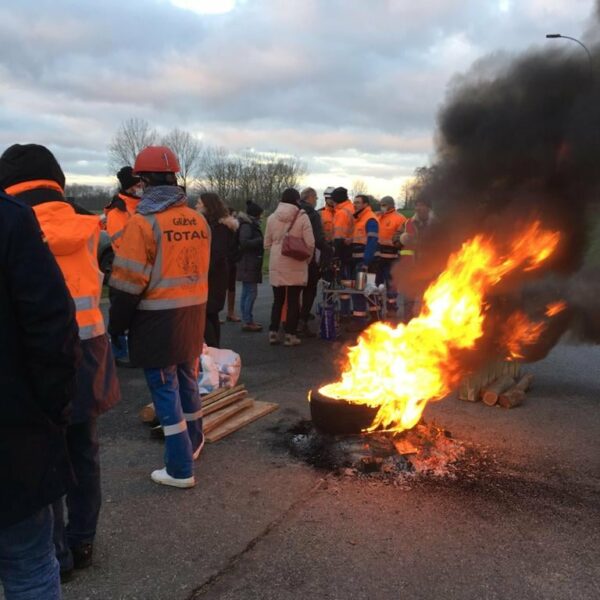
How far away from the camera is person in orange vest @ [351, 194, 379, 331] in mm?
9414

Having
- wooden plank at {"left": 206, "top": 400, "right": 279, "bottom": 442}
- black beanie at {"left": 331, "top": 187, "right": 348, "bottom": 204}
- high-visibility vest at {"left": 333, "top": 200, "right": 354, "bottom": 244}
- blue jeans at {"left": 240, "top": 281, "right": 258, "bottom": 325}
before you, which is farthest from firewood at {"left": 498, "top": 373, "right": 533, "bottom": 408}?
black beanie at {"left": 331, "top": 187, "right": 348, "bottom": 204}

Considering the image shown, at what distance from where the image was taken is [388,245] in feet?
32.2

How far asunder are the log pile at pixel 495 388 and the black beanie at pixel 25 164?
14.3 ft

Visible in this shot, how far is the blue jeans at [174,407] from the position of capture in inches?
148

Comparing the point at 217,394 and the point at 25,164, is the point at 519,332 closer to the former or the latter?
the point at 217,394

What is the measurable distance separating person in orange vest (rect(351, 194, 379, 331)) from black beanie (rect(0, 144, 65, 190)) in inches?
273

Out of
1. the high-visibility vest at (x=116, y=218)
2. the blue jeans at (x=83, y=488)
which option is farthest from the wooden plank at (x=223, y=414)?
the high-visibility vest at (x=116, y=218)

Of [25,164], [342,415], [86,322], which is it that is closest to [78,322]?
[86,322]

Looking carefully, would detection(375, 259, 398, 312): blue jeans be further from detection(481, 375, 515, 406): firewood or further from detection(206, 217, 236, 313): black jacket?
detection(481, 375, 515, 406): firewood

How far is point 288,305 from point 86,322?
534cm

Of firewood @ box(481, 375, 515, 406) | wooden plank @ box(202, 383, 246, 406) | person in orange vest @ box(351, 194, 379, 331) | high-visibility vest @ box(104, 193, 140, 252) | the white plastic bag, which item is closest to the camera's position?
wooden plank @ box(202, 383, 246, 406)

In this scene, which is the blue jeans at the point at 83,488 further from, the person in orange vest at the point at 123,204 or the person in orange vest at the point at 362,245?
the person in orange vest at the point at 362,245

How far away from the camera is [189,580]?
290 centimetres

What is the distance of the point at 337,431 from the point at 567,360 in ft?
14.2
